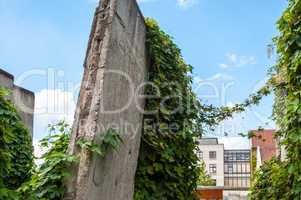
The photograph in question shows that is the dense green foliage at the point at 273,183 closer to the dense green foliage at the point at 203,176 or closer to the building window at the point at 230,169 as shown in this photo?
the dense green foliage at the point at 203,176

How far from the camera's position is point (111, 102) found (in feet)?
10.5

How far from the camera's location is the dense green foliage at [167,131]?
4.19m

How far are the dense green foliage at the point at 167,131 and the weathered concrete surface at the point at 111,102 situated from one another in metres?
0.25

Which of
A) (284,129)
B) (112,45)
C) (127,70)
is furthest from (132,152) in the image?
(284,129)

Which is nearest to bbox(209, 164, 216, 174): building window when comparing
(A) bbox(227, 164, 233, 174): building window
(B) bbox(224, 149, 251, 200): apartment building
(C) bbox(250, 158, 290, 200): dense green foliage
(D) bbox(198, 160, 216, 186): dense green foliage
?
(B) bbox(224, 149, 251, 200): apartment building

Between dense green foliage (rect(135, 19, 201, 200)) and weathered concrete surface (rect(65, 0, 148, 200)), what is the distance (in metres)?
0.25

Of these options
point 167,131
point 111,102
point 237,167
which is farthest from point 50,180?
point 237,167

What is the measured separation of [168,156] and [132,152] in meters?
0.55

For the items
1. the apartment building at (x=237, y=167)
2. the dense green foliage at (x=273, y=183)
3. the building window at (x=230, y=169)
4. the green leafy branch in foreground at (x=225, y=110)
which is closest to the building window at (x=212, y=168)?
the apartment building at (x=237, y=167)

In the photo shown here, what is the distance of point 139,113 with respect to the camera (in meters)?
4.07

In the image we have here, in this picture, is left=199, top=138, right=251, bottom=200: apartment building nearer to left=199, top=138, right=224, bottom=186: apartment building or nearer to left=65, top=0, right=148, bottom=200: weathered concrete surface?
left=199, top=138, right=224, bottom=186: apartment building

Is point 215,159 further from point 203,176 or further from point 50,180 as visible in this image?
point 50,180

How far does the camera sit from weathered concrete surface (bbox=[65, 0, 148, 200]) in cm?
284

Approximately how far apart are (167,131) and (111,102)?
1.36 metres
